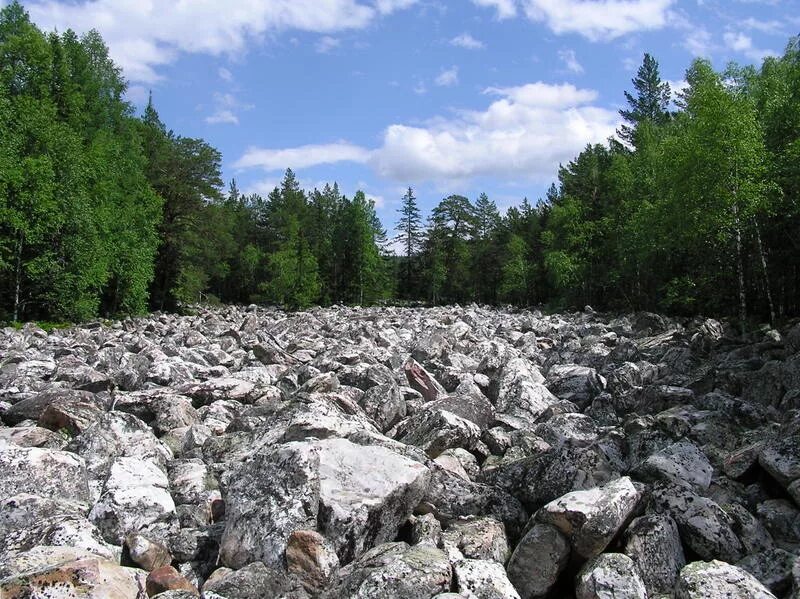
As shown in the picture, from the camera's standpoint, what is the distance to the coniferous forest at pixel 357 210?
69.8ft

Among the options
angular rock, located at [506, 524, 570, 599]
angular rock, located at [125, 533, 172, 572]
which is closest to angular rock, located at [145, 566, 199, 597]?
angular rock, located at [125, 533, 172, 572]

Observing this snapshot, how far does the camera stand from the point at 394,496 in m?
5.09

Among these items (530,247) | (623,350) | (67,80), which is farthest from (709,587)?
(530,247)

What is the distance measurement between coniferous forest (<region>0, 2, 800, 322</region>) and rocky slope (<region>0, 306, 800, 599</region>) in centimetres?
1393

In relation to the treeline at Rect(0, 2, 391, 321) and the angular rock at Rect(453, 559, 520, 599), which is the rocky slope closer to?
the angular rock at Rect(453, 559, 520, 599)

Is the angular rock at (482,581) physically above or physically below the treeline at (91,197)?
below

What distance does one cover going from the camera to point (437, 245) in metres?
74.9

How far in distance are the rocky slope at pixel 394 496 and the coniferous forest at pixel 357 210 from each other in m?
13.9

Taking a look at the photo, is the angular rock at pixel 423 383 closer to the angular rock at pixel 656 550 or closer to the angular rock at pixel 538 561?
the angular rock at pixel 538 561

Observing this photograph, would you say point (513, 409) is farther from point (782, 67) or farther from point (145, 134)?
point (145, 134)

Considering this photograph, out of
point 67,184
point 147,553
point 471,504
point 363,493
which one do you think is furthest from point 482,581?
point 67,184

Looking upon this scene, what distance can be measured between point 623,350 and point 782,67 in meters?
18.6

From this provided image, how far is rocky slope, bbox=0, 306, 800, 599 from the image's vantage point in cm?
425

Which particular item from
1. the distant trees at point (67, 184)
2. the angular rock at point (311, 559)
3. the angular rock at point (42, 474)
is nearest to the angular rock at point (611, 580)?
the angular rock at point (311, 559)
